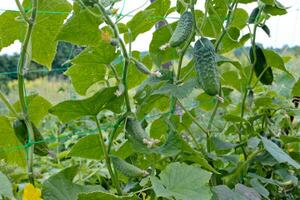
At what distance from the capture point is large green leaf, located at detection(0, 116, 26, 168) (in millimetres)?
862

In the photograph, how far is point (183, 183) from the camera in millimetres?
769

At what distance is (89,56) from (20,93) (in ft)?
0.44

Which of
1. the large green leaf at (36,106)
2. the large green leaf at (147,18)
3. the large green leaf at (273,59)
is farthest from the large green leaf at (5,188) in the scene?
the large green leaf at (273,59)

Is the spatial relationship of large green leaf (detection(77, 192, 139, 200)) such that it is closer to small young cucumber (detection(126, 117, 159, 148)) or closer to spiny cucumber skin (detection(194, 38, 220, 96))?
small young cucumber (detection(126, 117, 159, 148))

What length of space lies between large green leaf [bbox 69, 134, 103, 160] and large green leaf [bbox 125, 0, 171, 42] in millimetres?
185

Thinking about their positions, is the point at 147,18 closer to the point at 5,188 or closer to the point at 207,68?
the point at 207,68

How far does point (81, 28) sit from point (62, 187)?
24 cm

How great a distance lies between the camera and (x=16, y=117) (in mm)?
806

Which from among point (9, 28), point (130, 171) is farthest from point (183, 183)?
point (9, 28)

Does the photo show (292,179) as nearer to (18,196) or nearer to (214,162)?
(214,162)

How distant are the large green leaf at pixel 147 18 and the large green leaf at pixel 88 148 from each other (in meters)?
0.19

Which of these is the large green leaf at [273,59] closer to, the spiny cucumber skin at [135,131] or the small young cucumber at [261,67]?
the small young cucumber at [261,67]

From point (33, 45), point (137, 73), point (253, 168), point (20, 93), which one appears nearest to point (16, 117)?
point (20, 93)

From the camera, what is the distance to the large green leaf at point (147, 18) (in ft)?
2.83
